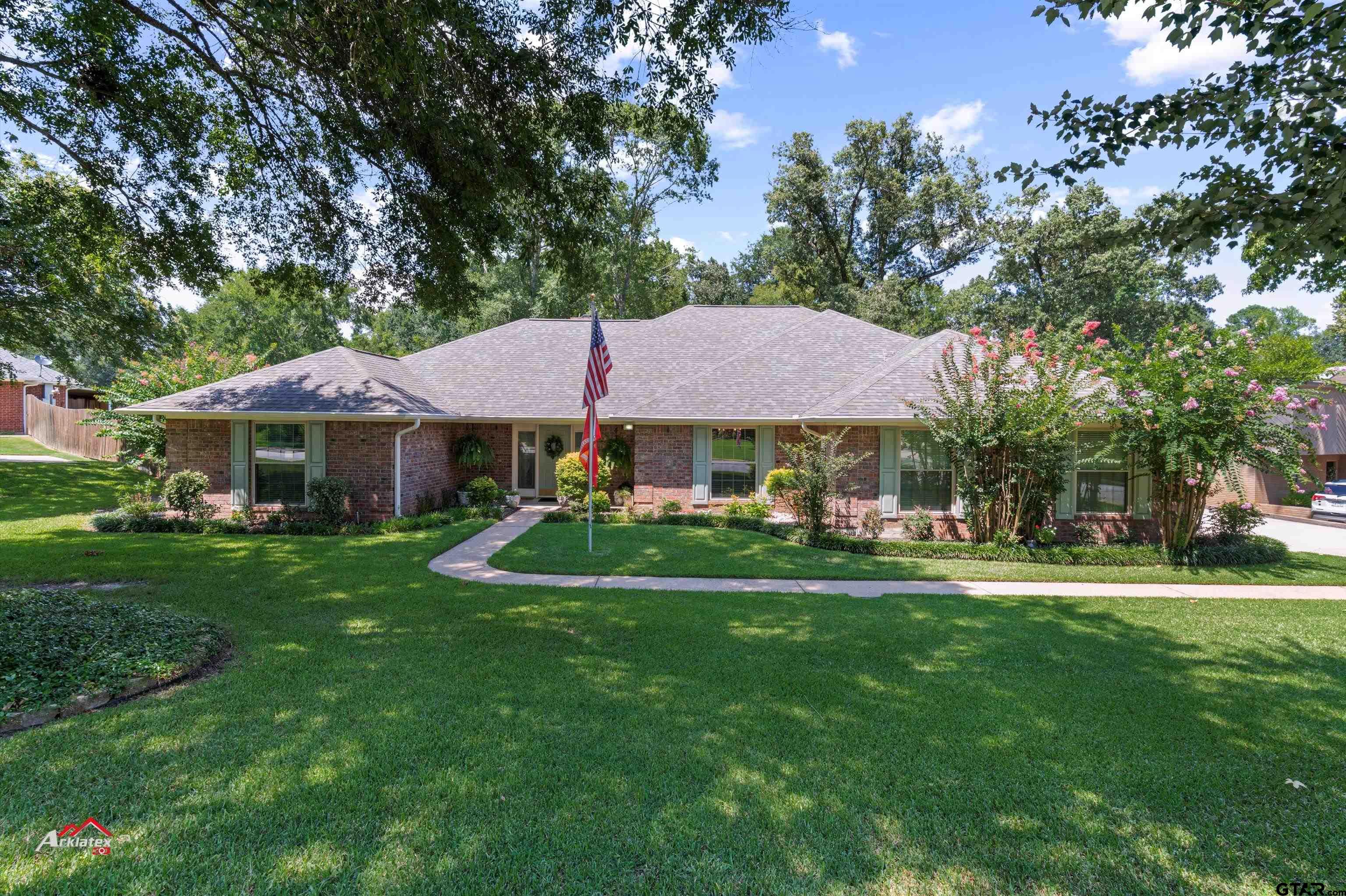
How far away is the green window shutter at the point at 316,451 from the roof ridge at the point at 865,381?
10.7 metres

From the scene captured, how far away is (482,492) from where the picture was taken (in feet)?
51.8

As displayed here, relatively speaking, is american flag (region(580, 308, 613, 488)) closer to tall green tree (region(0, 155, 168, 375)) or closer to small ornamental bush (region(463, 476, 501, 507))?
small ornamental bush (region(463, 476, 501, 507))

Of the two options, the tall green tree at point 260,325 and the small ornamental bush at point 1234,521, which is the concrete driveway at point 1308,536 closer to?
the small ornamental bush at point 1234,521

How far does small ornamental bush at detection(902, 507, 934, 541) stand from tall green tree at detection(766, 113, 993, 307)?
70.1 ft

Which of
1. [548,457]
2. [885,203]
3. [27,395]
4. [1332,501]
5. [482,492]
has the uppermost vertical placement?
[885,203]

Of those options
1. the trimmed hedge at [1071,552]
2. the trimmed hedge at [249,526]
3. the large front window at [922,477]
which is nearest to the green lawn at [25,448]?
the trimmed hedge at [249,526]

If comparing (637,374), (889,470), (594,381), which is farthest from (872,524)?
(637,374)

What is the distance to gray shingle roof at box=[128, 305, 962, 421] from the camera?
1382 cm

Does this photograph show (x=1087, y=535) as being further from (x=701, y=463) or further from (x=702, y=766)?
(x=702, y=766)

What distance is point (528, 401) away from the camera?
17062mm

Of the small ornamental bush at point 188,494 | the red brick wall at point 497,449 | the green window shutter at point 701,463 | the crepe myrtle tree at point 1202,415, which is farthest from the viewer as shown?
the red brick wall at point 497,449

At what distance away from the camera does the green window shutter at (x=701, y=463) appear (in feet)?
50.1

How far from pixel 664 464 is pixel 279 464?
28.5ft

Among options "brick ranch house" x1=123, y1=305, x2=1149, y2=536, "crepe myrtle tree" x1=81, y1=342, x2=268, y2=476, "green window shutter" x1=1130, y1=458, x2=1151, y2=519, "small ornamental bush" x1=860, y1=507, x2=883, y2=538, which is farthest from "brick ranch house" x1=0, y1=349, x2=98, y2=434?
"green window shutter" x1=1130, y1=458, x2=1151, y2=519
